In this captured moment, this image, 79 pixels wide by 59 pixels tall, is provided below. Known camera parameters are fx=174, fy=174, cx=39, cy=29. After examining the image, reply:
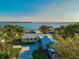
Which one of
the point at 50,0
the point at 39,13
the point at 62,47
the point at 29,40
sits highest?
the point at 50,0

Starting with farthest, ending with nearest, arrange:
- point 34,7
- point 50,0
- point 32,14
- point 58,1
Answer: point 32,14
point 34,7
point 50,0
point 58,1

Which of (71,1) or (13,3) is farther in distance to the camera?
(13,3)

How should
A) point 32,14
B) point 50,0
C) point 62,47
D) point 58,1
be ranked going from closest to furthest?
point 62,47 < point 58,1 < point 50,0 < point 32,14

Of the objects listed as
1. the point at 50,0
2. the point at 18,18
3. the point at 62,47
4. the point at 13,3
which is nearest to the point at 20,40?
the point at 18,18

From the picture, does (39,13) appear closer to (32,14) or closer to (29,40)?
(32,14)

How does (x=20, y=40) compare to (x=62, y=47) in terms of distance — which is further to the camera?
(x=20, y=40)

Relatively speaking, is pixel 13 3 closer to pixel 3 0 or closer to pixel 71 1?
pixel 3 0

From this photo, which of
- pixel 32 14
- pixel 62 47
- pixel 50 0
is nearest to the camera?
pixel 62 47

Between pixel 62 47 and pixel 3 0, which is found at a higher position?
pixel 3 0

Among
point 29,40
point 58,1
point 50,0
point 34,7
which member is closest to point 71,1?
point 58,1
